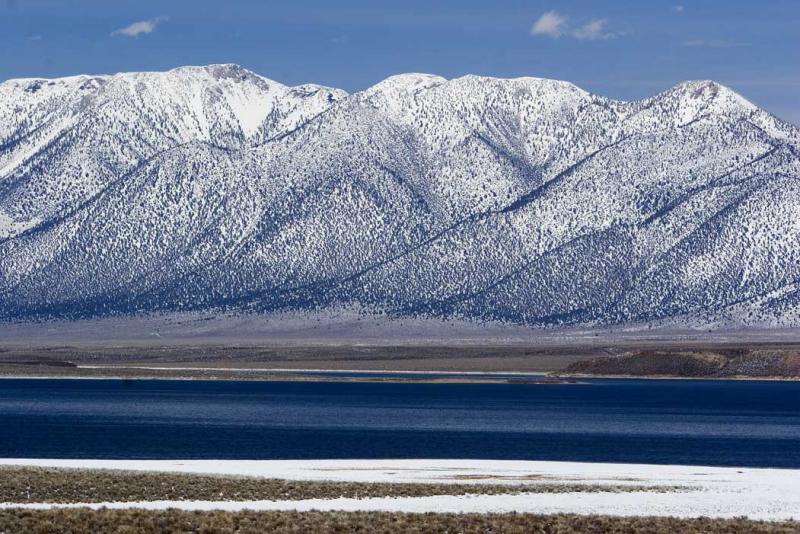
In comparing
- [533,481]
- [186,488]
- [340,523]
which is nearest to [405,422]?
[533,481]

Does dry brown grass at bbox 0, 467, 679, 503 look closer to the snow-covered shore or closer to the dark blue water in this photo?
the snow-covered shore

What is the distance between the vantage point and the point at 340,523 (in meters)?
41.8

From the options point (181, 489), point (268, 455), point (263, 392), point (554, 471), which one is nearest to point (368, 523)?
point (181, 489)

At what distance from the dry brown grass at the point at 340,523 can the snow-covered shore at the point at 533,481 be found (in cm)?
235

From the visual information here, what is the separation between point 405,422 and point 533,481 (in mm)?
39842

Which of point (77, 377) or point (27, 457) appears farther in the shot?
point (77, 377)

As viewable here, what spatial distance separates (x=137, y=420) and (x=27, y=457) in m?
28.1

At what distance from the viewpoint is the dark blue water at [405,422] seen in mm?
72938

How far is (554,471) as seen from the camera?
60.4 meters

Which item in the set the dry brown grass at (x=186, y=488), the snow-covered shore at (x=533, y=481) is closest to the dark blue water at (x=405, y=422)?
the snow-covered shore at (x=533, y=481)

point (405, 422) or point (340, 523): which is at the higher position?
point (405, 422)

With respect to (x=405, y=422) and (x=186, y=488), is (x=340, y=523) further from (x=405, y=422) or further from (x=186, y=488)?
(x=405, y=422)

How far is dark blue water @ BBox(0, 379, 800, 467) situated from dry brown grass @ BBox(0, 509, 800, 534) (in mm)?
25590

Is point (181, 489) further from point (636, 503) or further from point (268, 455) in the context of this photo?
point (268, 455)
